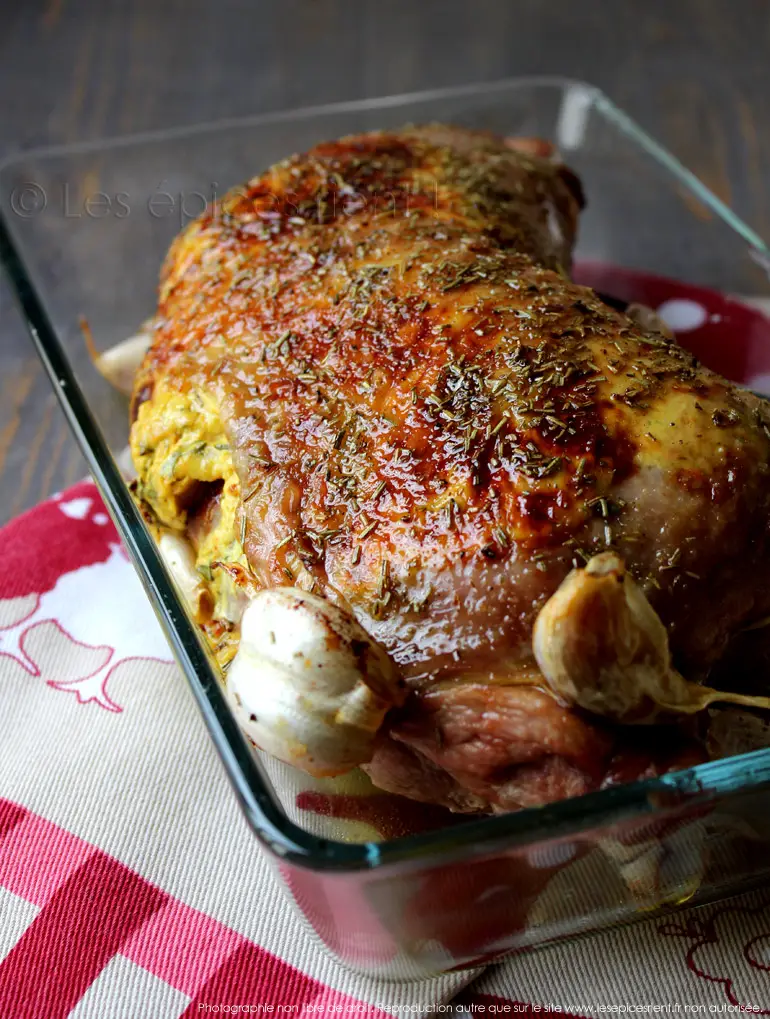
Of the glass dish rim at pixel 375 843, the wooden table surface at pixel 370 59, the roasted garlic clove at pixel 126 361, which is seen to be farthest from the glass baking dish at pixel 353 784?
the wooden table surface at pixel 370 59

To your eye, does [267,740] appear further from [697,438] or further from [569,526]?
[697,438]

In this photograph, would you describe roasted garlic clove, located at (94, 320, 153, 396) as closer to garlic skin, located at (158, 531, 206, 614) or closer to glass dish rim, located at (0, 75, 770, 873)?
garlic skin, located at (158, 531, 206, 614)

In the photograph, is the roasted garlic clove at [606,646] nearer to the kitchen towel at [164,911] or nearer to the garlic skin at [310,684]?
the garlic skin at [310,684]

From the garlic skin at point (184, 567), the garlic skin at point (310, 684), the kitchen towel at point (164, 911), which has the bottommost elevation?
the kitchen towel at point (164, 911)

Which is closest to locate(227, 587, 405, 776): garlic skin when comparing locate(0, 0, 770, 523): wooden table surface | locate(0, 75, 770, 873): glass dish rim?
locate(0, 75, 770, 873): glass dish rim

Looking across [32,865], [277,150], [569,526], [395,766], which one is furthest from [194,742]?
[277,150]

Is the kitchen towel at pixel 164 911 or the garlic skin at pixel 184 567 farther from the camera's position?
the garlic skin at pixel 184 567
